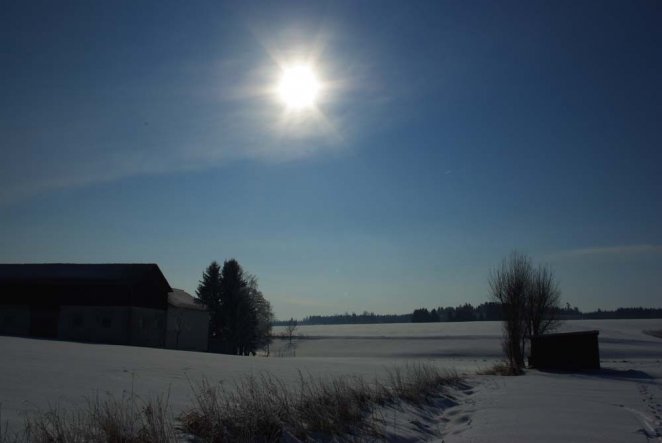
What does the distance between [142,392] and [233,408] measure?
263 cm

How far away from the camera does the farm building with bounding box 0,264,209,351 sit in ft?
120

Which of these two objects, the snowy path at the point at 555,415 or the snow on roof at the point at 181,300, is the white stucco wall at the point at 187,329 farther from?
the snowy path at the point at 555,415

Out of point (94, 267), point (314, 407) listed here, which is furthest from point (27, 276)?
point (314, 407)

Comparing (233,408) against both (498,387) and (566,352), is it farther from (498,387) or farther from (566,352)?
(566,352)

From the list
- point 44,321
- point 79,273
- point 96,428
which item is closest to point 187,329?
point 79,273

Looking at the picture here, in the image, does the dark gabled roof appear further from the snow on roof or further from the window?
the snow on roof

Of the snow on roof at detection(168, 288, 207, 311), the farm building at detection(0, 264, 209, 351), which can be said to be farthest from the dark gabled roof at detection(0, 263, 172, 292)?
the snow on roof at detection(168, 288, 207, 311)

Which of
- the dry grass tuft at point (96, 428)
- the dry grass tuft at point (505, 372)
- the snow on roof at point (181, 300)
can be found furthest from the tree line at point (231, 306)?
the dry grass tuft at point (96, 428)

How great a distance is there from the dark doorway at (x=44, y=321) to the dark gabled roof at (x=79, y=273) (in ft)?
7.15

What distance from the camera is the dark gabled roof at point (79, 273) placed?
124 ft

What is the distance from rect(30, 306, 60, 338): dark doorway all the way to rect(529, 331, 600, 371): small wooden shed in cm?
3416

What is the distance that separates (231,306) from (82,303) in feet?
71.1

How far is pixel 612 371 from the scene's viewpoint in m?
29.0

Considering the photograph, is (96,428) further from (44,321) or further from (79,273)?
(79,273)
